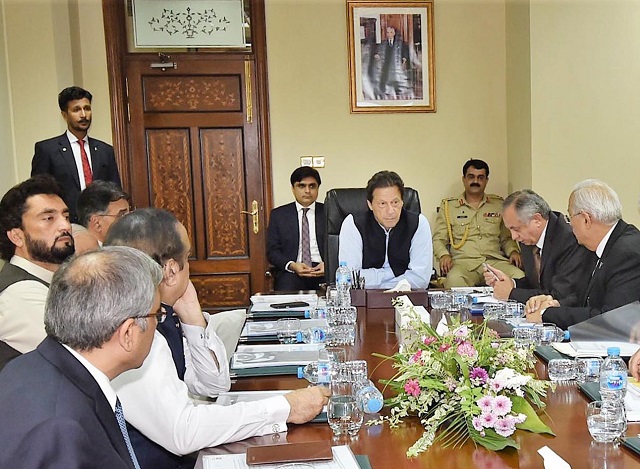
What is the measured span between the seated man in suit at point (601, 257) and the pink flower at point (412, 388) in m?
1.10

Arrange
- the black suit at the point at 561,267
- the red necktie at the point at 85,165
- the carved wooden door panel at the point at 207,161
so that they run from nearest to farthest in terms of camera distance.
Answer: the black suit at the point at 561,267
the red necktie at the point at 85,165
the carved wooden door panel at the point at 207,161

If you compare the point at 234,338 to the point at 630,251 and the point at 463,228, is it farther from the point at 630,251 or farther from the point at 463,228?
the point at 463,228

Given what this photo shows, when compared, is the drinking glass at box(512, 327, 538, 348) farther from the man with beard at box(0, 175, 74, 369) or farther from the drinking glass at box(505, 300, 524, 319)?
the man with beard at box(0, 175, 74, 369)

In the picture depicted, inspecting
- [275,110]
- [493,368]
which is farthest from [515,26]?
[493,368]

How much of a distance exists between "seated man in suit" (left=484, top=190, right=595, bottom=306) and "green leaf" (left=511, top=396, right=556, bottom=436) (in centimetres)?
143

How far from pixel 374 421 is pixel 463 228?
3644mm

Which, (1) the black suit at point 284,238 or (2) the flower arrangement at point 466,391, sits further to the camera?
(1) the black suit at point 284,238

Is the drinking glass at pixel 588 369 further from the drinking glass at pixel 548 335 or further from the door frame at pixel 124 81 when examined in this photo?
the door frame at pixel 124 81

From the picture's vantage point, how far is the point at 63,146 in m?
3.90

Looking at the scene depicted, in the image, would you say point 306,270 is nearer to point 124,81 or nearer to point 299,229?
point 299,229

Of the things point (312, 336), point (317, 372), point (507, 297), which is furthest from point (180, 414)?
point (507, 297)

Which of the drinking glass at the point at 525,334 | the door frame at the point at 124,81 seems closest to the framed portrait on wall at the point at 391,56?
the door frame at the point at 124,81

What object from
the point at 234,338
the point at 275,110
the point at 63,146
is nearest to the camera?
the point at 234,338

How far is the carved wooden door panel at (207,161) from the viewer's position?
5.02 m
